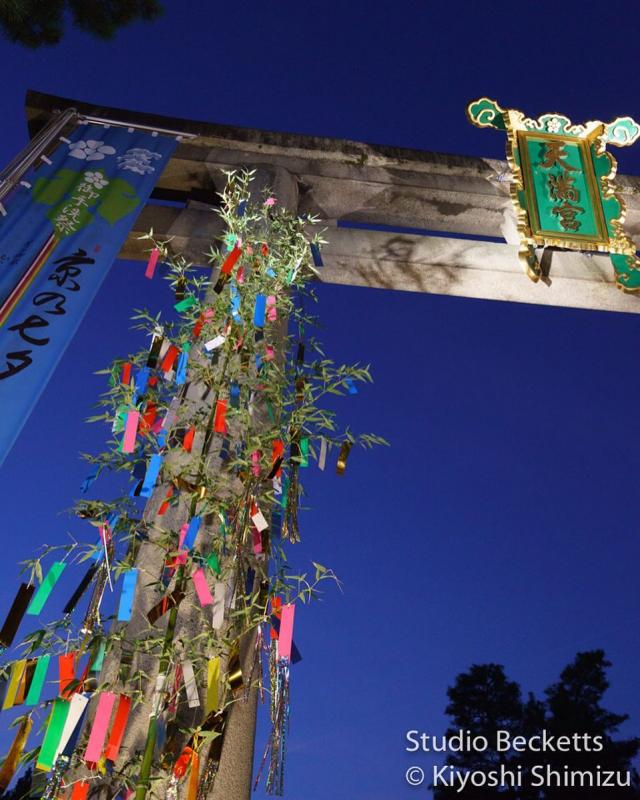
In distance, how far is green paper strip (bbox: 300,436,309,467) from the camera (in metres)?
2.29

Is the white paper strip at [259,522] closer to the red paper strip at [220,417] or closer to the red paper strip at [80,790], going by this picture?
the red paper strip at [220,417]

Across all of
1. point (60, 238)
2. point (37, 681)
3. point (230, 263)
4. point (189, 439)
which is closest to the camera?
point (37, 681)

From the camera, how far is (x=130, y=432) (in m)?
2.06

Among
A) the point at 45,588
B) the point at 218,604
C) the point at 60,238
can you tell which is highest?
the point at 60,238

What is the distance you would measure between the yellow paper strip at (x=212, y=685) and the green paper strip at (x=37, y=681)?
425 mm

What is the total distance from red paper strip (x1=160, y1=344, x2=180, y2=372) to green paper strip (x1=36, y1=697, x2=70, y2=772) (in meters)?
1.21

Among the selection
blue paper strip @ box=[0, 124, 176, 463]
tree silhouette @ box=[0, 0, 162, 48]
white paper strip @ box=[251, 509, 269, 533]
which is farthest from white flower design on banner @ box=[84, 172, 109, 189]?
white paper strip @ box=[251, 509, 269, 533]

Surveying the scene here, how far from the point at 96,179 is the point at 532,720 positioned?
14771 millimetres

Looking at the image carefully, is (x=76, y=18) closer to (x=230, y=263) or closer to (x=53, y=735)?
(x=230, y=263)

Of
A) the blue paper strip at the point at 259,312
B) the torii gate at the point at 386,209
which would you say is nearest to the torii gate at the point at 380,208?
the torii gate at the point at 386,209

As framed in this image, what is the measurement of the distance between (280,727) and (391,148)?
13.2ft

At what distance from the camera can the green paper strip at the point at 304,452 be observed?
229cm

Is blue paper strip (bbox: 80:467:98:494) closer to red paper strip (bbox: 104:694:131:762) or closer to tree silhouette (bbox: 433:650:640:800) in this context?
red paper strip (bbox: 104:694:131:762)

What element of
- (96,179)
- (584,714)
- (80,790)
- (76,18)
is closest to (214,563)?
(80,790)
